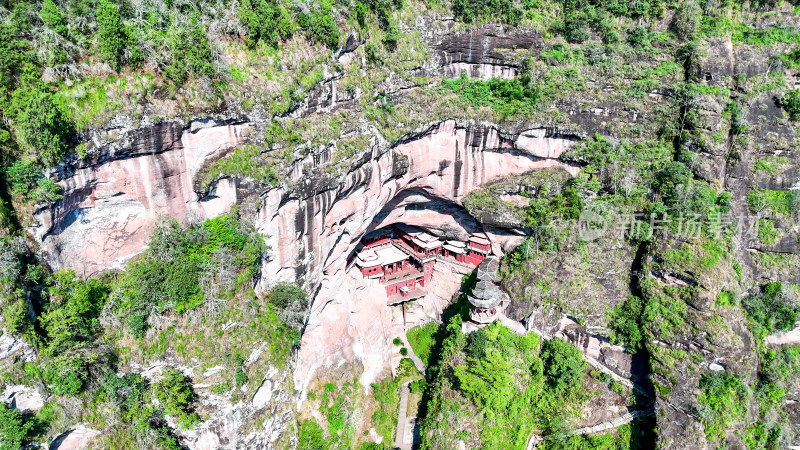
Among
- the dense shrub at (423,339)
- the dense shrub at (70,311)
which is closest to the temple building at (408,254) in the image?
the dense shrub at (423,339)

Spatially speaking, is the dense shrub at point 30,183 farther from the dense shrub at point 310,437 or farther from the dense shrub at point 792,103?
the dense shrub at point 792,103

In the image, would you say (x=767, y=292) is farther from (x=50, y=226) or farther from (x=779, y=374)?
(x=50, y=226)

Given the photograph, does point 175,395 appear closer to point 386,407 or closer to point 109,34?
point 386,407

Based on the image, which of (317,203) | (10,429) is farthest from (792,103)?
(10,429)

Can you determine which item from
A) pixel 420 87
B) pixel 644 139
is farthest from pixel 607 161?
pixel 420 87

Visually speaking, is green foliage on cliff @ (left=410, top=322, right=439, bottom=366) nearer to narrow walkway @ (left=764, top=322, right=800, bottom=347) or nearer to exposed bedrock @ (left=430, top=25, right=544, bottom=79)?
exposed bedrock @ (left=430, top=25, right=544, bottom=79)

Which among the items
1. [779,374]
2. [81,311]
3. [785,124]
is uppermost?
[785,124]

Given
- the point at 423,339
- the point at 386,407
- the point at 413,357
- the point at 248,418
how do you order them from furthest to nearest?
the point at 423,339 → the point at 413,357 → the point at 386,407 → the point at 248,418

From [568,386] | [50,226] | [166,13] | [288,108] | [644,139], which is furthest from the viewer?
[644,139]
